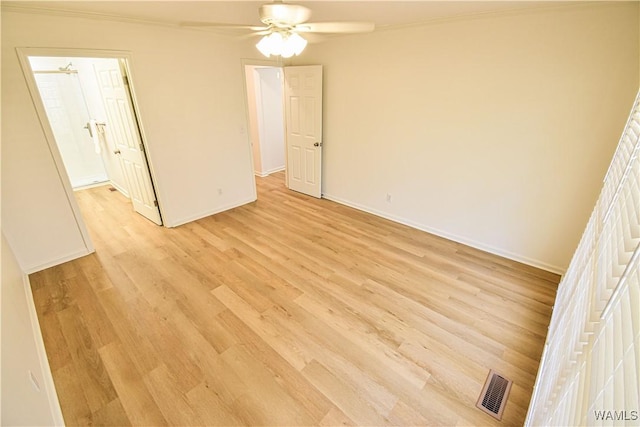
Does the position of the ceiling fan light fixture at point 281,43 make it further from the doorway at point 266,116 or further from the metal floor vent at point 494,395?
the doorway at point 266,116

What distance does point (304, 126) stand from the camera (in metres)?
4.60

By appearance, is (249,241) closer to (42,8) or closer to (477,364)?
(477,364)

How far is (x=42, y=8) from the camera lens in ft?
7.93

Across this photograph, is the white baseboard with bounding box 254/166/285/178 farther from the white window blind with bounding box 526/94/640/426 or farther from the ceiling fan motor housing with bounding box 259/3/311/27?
the white window blind with bounding box 526/94/640/426

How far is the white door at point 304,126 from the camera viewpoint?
14.1 feet

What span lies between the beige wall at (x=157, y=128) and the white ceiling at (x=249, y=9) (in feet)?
0.60

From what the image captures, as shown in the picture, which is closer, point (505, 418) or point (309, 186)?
point (505, 418)

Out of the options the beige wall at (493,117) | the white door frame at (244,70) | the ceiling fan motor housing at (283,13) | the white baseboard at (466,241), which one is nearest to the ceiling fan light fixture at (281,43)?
the ceiling fan motor housing at (283,13)

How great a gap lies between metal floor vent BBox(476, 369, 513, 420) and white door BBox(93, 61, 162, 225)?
396 cm

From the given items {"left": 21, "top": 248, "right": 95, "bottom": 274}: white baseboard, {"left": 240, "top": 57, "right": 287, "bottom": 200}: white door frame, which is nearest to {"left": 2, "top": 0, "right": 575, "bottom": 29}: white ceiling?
{"left": 240, "top": 57, "right": 287, "bottom": 200}: white door frame

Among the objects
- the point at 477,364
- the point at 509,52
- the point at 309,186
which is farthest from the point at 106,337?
the point at 509,52

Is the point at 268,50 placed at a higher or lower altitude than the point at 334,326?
higher

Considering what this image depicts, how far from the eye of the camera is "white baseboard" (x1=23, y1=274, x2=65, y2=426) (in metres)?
1.56

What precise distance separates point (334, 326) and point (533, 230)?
239 cm
